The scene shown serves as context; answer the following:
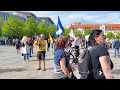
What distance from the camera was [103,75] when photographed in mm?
4227

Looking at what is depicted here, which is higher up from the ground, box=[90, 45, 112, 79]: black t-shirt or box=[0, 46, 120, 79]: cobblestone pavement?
box=[90, 45, 112, 79]: black t-shirt

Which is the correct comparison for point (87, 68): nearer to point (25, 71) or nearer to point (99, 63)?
point (99, 63)

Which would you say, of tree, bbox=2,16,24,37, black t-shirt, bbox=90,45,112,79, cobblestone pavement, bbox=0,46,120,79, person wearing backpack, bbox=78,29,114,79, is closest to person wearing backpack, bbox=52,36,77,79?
person wearing backpack, bbox=78,29,114,79

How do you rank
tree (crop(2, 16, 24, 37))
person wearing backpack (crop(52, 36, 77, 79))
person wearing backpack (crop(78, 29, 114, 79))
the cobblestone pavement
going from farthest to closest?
tree (crop(2, 16, 24, 37)) → the cobblestone pavement → person wearing backpack (crop(52, 36, 77, 79)) → person wearing backpack (crop(78, 29, 114, 79))

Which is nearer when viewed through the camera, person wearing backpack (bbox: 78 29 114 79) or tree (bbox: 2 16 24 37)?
person wearing backpack (bbox: 78 29 114 79)

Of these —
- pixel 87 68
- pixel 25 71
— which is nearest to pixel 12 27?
pixel 25 71

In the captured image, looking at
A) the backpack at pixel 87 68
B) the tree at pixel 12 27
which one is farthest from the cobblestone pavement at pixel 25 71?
the tree at pixel 12 27

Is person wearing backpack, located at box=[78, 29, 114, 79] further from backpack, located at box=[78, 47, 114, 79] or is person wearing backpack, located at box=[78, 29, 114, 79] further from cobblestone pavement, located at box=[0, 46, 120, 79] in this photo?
cobblestone pavement, located at box=[0, 46, 120, 79]

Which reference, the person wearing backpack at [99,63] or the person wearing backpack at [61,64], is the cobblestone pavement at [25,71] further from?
the person wearing backpack at [99,63]
